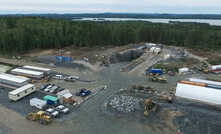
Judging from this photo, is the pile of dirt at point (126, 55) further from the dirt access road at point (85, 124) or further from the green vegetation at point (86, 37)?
the dirt access road at point (85, 124)

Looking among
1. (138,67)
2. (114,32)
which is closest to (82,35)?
(114,32)

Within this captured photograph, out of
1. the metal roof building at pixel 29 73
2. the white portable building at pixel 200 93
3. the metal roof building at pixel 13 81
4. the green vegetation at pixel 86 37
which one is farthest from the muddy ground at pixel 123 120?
the green vegetation at pixel 86 37

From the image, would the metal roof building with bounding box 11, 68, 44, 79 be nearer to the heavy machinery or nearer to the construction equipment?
the heavy machinery

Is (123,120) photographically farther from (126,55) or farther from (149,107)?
(126,55)

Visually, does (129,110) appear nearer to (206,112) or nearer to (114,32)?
(206,112)

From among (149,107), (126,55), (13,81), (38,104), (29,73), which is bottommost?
(38,104)

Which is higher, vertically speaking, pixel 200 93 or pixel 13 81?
pixel 200 93

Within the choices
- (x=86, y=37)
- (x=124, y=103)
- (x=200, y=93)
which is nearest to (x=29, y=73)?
(x=124, y=103)
